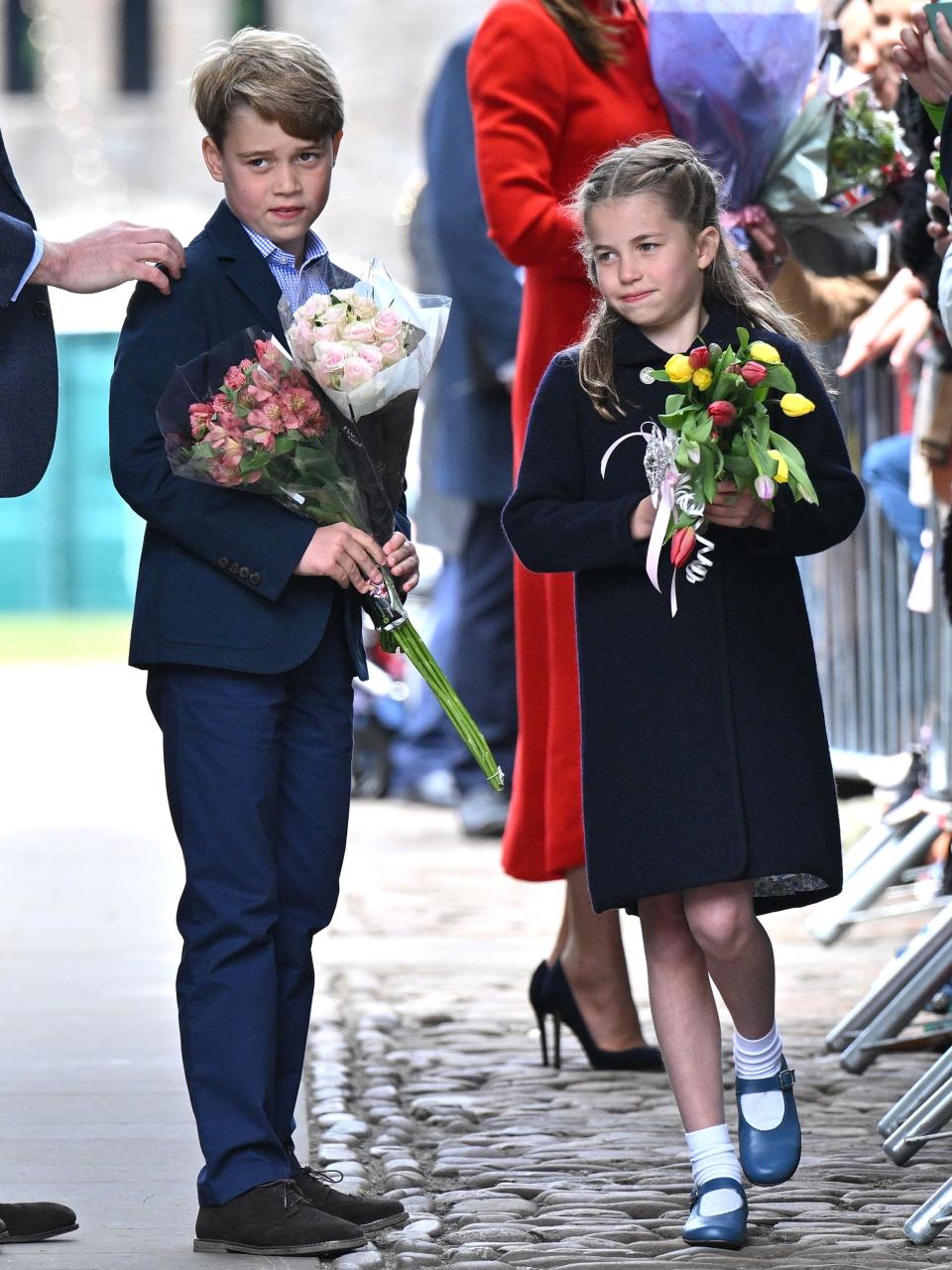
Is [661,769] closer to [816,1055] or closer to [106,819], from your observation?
[816,1055]

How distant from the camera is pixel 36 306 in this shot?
3779 mm

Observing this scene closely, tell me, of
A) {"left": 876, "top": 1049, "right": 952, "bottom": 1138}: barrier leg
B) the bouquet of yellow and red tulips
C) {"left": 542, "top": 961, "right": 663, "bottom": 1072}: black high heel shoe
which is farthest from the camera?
{"left": 542, "top": 961, "right": 663, "bottom": 1072}: black high heel shoe

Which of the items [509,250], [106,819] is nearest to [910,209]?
[509,250]

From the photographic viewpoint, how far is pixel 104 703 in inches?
634

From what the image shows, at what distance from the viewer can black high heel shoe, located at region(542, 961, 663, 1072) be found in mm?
5004

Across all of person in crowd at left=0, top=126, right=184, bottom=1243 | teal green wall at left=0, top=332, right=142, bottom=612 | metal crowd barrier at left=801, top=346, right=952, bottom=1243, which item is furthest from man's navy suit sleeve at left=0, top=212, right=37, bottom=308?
teal green wall at left=0, top=332, right=142, bottom=612

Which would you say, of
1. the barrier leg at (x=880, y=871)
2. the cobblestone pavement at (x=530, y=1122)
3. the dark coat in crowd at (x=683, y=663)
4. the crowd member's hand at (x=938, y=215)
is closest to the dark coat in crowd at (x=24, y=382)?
the dark coat in crowd at (x=683, y=663)

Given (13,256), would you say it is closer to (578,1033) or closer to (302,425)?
(302,425)

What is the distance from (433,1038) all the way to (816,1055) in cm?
85

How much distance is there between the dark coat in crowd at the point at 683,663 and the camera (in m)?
3.66

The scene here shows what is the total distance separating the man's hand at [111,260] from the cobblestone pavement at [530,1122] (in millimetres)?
1496

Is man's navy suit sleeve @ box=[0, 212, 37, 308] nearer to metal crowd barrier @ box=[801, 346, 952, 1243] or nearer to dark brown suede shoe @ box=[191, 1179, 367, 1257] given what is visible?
dark brown suede shoe @ box=[191, 1179, 367, 1257]

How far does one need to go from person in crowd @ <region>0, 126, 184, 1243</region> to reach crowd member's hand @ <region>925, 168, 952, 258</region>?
149 centimetres

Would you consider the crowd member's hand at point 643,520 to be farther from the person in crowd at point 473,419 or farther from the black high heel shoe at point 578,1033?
the person in crowd at point 473,419
